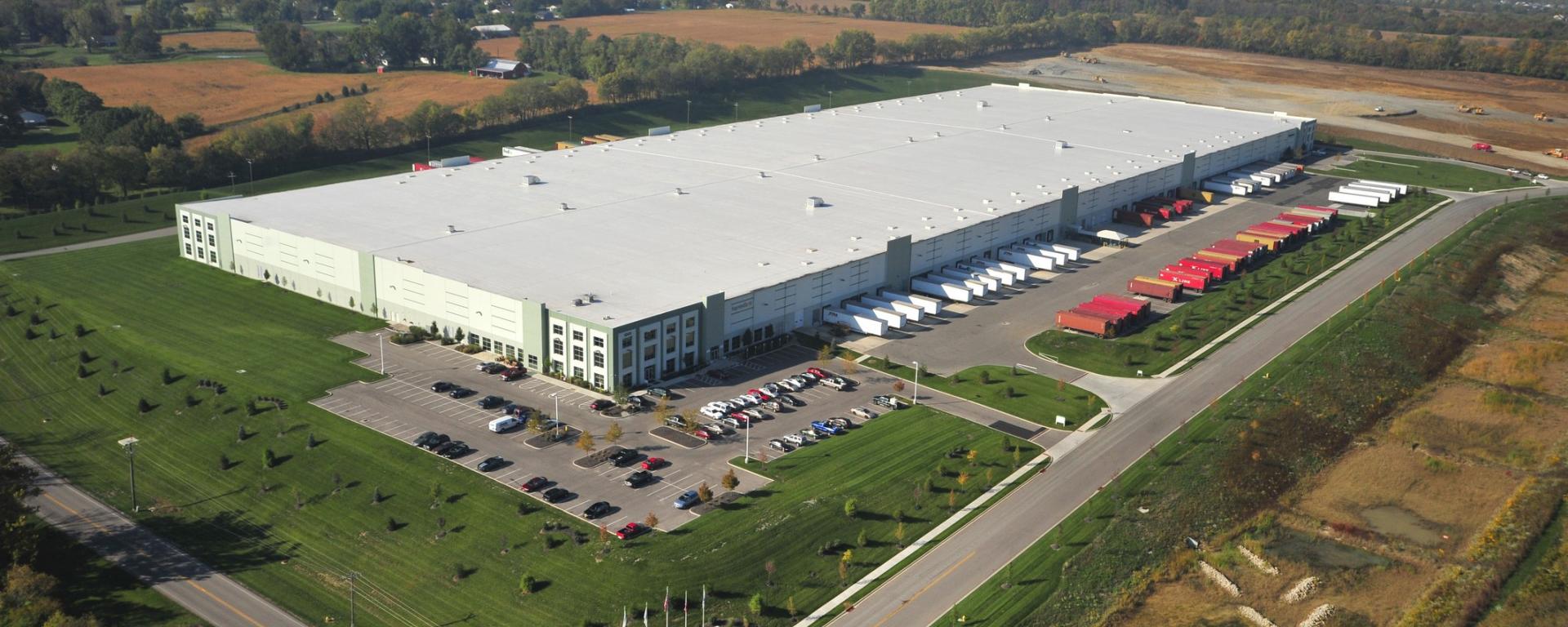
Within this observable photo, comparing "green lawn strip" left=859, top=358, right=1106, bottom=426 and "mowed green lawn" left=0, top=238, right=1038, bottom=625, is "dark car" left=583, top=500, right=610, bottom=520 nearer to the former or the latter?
"mowed green lawn" left=0, top=238, right=1038, bottom=625

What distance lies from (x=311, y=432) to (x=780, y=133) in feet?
273

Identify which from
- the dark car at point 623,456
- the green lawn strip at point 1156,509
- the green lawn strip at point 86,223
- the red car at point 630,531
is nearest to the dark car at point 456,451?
the dark car at point 623,456

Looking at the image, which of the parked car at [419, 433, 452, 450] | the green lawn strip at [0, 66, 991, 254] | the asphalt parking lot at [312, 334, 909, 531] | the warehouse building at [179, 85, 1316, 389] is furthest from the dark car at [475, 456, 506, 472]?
the green lawn strip at [0, 66, 991, 254]

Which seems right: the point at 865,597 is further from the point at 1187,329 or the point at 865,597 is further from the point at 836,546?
the point at 1187,329

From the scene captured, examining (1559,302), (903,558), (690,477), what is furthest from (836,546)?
(1559,302)

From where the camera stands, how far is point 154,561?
52656mm

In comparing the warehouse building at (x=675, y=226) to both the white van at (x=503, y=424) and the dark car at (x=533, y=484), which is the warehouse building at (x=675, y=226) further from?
the dark car at (x=533, y=484)

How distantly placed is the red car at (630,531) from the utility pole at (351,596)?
1161 cm

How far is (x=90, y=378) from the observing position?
7281 centimetres

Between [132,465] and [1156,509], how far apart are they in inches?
2035

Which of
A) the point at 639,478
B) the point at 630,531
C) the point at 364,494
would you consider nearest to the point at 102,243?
the point at 364,494

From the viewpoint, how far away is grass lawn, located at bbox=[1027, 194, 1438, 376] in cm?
7994

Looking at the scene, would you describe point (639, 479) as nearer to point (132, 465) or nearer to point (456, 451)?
point (456, 451)

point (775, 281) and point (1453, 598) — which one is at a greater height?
point (775, 281)
